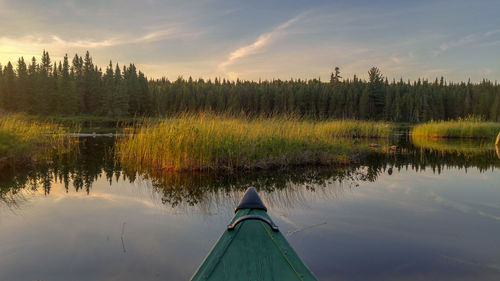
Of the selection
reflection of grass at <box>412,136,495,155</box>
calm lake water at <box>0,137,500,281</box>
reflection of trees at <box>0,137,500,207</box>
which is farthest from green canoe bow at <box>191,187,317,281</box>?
reflection of grass at <box>412,136,495,155</box>

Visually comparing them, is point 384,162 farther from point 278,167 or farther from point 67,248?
point 67,248

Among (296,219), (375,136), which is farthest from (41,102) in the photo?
(296,219)

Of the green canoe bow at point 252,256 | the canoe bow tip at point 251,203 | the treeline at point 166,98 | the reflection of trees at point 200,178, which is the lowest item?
the reflection of trees at point 200,178

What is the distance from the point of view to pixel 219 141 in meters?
10.9

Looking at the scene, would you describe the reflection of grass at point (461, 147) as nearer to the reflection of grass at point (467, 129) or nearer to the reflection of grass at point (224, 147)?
the reflection of grass at point (467, 129)

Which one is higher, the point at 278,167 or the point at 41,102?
the point at 41,102

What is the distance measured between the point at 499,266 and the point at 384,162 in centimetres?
1019

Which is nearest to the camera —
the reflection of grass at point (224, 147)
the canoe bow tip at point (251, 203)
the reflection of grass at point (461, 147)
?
the canoe bow tip at point (251, 203)

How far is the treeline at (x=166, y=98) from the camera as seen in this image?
5478 cm

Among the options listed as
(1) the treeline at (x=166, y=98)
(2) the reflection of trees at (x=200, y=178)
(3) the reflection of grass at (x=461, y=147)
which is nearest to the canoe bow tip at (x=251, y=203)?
(2) the reflection of trees at (x=200, y=178)

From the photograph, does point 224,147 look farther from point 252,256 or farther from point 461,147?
point 461,147

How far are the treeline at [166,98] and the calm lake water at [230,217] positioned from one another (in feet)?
130

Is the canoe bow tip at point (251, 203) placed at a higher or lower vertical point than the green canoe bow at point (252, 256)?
higher

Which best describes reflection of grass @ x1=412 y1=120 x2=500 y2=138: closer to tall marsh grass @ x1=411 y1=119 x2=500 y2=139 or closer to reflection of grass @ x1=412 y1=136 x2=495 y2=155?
tall marsh grass @ x1=411 y1=119 x2=500 y2=139
